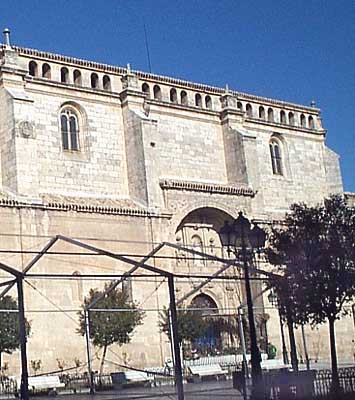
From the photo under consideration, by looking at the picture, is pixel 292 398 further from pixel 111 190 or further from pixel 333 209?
pixel 111 190

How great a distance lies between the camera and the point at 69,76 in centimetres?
3105

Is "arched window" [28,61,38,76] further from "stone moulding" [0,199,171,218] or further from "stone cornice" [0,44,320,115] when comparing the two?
"stone moulding" [0,199,171,218]

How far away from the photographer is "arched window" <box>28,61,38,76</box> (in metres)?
30.0

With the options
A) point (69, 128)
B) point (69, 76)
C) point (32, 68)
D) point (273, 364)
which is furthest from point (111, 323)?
point (32, 68)

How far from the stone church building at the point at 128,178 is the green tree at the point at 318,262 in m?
9.71

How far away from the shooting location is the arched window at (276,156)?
38.3 m

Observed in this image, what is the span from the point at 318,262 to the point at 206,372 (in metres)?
10.7

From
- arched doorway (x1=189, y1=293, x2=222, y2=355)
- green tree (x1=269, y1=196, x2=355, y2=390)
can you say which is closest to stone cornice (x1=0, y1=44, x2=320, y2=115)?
arched doorway (x1=189, y1=293, x2=222, y2=355)

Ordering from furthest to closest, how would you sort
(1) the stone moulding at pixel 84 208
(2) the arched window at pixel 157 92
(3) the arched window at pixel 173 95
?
1. (3) the arched window at pixel 173 95
2. (2) the arched window at pixel 157 92
3. (1) the stone moulding at pixel 84 208

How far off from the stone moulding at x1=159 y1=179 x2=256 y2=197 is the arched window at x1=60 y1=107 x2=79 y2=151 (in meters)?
4.09

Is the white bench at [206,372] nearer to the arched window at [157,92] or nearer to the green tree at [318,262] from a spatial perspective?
the green tree at [318,262]

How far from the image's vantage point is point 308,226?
17469 mm

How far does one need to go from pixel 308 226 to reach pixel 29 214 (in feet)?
41.4

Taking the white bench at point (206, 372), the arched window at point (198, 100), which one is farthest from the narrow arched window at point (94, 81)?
the white bench at point (206, 372)
